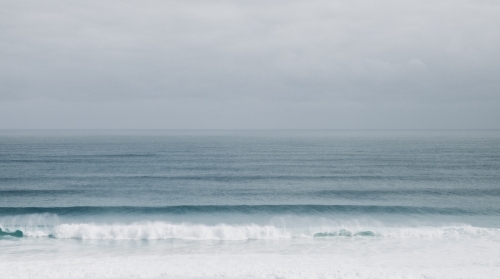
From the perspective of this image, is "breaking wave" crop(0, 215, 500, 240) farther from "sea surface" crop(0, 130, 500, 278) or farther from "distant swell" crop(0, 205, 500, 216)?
"distant swell" crop(0, 205, 500, 216)

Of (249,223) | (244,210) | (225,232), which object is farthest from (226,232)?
(244,210)

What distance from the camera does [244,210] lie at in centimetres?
2488

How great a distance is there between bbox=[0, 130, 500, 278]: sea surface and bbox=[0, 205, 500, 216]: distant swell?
73mm

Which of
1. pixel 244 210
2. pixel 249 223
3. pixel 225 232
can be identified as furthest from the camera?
pixel 244 210

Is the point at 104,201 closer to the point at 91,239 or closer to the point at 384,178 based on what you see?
the point at 91,239

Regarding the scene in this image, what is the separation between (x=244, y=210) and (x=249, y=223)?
290 cm

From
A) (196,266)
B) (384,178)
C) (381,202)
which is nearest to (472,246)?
(381,202)

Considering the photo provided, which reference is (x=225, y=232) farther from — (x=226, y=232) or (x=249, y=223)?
(x=249, y=223)

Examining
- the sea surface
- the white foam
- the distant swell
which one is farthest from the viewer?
the distant swell

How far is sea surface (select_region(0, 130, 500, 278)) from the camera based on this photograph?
47.4ft

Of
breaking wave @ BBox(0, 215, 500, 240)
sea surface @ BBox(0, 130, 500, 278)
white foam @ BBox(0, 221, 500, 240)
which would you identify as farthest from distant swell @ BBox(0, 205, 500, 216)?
white foam @ BBox(0, 221, 500, 240)

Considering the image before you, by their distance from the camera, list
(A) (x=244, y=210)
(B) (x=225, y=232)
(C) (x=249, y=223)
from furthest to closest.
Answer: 1. (A) (x=244, y=210)
2. (C) (x=249, y=223)
3. (B) (x=225, y=232)

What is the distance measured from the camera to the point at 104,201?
89.0ft

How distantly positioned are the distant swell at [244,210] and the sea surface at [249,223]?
2.9 inches
